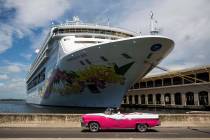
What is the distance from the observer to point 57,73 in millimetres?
42500

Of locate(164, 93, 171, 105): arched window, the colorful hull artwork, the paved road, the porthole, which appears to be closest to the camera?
the paved road

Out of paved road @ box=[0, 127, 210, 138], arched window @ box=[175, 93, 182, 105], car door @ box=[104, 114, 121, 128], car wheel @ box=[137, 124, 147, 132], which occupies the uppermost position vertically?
arched window @ box=[175, 93, 182, 105]

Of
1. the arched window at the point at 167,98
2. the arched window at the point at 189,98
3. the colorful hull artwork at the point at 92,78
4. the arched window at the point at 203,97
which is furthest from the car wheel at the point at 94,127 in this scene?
the arched window at the point at 167,98

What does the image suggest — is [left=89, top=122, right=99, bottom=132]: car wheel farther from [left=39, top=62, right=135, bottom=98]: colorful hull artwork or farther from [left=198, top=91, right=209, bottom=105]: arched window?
[left=198, top=91, right=209, bottom=105]: arched window

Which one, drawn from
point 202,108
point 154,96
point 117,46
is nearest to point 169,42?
point 117,46

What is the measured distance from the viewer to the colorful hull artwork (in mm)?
35562

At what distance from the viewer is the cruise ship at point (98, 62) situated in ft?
108

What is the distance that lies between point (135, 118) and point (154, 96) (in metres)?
68.1

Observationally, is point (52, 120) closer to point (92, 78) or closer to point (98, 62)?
point (98, 62)

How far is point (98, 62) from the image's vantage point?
114 ft

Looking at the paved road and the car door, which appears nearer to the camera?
the paved road

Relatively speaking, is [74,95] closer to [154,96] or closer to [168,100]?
[168,100]

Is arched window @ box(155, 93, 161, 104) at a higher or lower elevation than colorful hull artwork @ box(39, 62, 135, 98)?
lower

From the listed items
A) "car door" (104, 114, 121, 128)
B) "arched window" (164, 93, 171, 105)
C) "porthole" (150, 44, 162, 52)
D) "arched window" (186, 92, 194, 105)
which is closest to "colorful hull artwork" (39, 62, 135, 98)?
"porthole" (150, 44, 162, 52)
